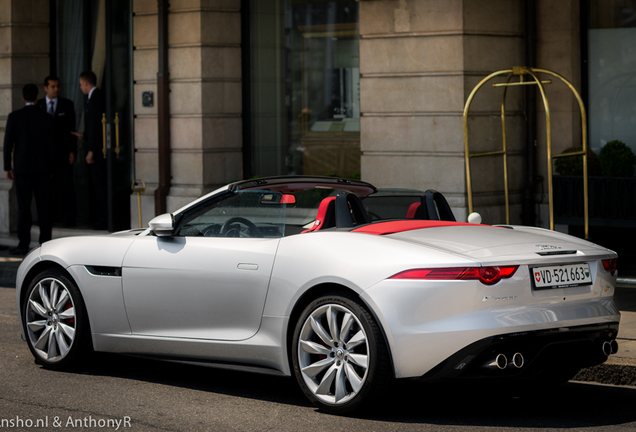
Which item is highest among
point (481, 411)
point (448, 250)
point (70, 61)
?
point (70, 61)

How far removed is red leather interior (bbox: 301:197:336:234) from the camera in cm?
580

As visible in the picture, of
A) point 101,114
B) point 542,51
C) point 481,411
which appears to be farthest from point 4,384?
point 101,114

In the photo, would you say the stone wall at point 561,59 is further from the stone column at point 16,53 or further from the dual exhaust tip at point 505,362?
the stone column at point 16,53

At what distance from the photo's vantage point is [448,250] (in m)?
5.16

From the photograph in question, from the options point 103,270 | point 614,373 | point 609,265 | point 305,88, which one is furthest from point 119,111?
point 609,265

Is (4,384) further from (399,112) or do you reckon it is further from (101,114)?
(101,114)

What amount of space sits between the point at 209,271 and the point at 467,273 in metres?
1.68

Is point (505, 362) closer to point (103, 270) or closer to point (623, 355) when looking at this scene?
point (623, 355)

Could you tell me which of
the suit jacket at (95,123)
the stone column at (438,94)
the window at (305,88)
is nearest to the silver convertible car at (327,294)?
the stone column at (438,94)

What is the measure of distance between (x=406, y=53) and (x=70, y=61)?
6542mm

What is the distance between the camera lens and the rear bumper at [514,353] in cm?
496

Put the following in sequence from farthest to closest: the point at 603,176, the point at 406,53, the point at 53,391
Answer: the point at 406,53 < the point at 603,176 < the point at 53,391

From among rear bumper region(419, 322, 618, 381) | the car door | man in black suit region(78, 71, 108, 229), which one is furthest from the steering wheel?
man in black suit region(78, 71, 108, 229)

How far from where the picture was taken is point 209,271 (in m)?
5.91
